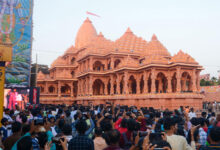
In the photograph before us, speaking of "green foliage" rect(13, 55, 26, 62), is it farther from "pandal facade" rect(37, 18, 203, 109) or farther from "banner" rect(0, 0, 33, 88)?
"pandal facade" rect(37, 18, 203, 109)

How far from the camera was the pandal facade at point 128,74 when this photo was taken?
2842cm

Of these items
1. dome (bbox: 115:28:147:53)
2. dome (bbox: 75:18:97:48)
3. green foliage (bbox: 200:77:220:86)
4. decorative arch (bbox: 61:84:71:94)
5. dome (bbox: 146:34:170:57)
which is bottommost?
decorative arch (bbox: 61:84:71:94)

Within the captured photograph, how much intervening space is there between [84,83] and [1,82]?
105 feet

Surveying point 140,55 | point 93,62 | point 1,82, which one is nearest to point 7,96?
point 1,82

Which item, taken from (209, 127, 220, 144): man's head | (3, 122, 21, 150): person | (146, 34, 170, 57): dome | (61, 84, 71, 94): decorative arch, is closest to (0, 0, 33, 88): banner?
(146, 34, 170, 57): dome

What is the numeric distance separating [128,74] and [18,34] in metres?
15.6

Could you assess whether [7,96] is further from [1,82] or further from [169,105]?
[169,105]

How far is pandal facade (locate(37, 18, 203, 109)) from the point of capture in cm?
2842

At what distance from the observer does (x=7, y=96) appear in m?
21.7

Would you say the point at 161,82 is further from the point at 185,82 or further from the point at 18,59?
the point at 18,59

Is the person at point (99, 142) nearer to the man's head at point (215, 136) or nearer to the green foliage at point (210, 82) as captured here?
the man's head at point (215, 136)

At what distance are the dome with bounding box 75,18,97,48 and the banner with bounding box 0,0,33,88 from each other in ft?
83.2

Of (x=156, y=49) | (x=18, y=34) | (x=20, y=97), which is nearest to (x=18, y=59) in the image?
(x=18, y=34)

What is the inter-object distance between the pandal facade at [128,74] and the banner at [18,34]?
1118 cm
